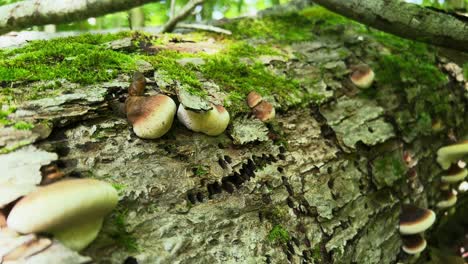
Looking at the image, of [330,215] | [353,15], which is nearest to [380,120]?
[353,15]

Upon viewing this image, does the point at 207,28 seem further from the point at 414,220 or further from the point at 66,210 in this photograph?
the point at 66,210

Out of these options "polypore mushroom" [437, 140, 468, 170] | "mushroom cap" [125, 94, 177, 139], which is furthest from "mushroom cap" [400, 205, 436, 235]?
"mushroom cap" [125, 94, 177, 139]

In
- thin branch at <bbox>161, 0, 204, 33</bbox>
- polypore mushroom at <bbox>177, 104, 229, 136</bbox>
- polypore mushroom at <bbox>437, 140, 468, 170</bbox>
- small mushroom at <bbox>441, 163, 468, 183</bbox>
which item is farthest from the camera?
small mushroom at <bbox>441, 163, 468, 183</bbox>

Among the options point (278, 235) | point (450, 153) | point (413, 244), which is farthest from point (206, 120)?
point (450, 153)

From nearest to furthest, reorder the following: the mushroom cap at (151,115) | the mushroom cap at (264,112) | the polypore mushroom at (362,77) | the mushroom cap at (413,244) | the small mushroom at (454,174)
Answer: the mushroom cap at (151,115) → the mushroom cap at (264,112) → the mushroom cap at (413,244) → the polypore mushroom at (362,77) → the small mushroom at (454,174)

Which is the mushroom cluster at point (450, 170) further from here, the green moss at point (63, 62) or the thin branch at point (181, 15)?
the green moss at point (63, 62)

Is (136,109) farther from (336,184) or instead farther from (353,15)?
(353,15)

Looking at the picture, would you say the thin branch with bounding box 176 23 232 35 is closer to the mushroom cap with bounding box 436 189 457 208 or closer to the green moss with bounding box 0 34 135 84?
the green moss with bounding box 0 34 135 84

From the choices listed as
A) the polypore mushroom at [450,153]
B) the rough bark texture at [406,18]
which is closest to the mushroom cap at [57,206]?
the rough bark texture at [406,18]
